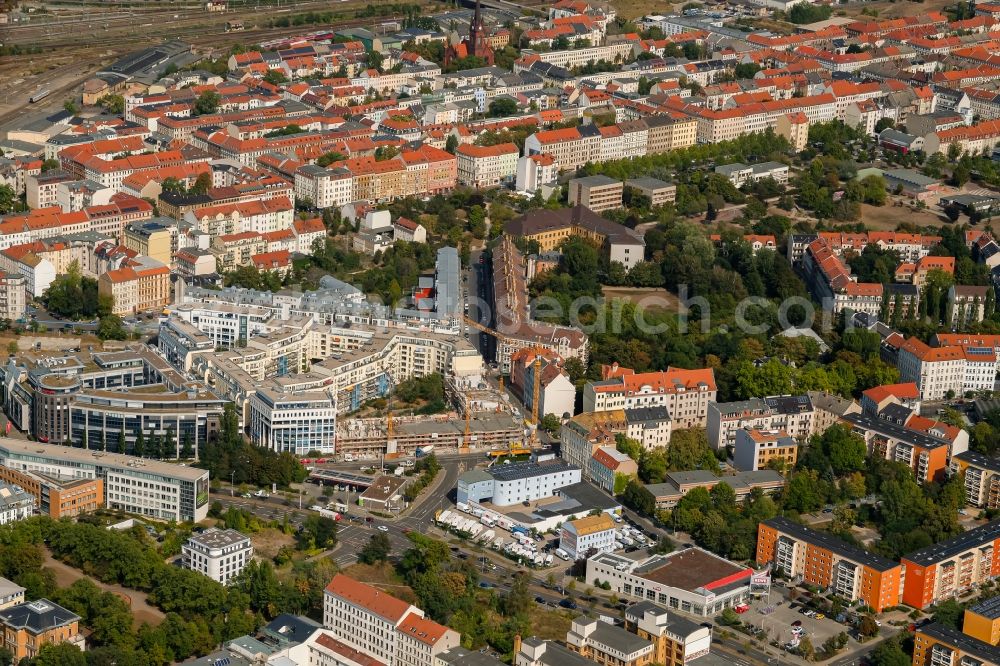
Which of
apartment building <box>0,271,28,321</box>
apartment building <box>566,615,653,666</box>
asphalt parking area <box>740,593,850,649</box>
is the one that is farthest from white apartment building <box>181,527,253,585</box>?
apartment building <box>0,271,28,321</box>

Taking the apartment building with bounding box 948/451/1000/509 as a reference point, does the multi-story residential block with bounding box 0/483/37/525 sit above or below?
above

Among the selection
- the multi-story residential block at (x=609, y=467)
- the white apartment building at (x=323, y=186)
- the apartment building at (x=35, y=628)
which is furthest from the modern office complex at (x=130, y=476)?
the white apartment building at (x=323, y=186)

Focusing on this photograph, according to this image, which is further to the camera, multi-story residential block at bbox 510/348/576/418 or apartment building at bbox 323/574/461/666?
multi-story residential block at bbox 510/348/576/418

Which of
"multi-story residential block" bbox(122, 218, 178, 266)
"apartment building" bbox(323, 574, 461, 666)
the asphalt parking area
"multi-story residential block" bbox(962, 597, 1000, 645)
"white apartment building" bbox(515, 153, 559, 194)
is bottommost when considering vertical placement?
the asphalt parking area

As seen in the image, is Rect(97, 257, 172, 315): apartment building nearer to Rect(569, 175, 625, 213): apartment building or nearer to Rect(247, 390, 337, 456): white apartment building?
Rect(247, 390, 337, 456): white apartment building

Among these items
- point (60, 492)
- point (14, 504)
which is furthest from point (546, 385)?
point (14, 504)

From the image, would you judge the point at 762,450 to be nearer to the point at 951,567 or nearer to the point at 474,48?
the point at 951,567
